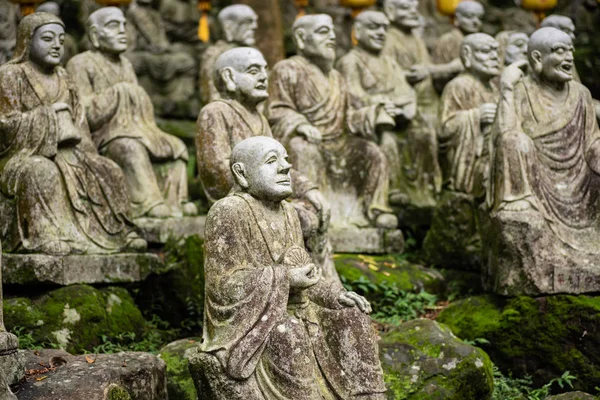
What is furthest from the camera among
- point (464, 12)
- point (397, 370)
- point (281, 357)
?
point (464, 12)

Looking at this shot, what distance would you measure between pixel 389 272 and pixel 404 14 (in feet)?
15.9

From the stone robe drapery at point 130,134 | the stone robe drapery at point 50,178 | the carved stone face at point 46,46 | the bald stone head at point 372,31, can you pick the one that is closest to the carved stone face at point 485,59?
the bald stone head at point 372,31

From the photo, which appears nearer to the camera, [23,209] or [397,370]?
[397,370]

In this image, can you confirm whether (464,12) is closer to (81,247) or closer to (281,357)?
(81,247)

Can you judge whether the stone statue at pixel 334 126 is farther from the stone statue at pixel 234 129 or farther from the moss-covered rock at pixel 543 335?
the moss-covered rock at pixel 543 335

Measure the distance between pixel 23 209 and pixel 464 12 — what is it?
8077mm

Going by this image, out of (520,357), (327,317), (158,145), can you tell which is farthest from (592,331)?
(158,145)

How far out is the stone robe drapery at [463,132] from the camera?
52.1ft

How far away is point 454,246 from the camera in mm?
15281

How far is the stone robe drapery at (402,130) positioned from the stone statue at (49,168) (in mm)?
3799

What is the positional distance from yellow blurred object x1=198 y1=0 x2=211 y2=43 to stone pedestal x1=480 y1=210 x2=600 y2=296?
912 centimetres

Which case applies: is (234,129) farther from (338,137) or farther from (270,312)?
(270,312)

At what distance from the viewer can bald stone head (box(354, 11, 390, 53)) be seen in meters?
16.9

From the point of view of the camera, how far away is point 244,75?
42.3ft
